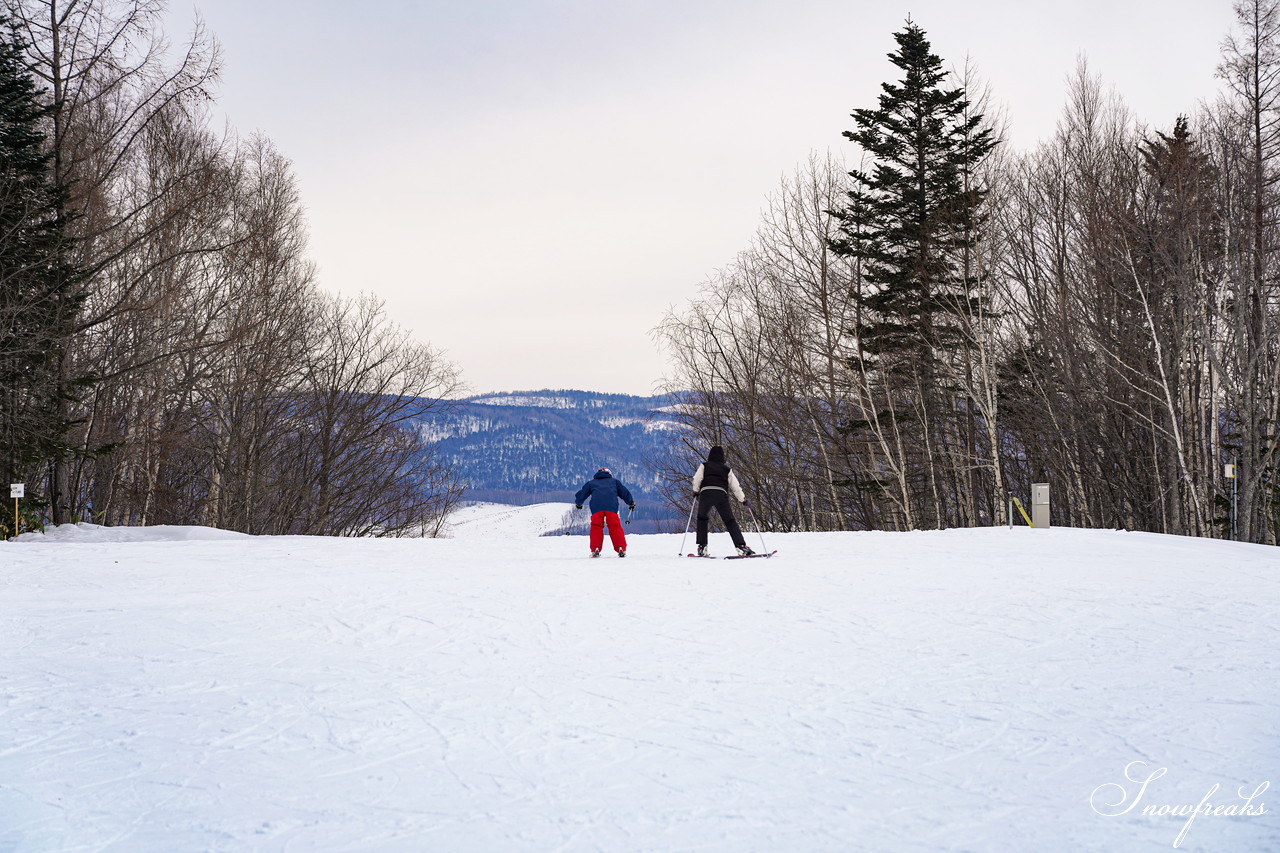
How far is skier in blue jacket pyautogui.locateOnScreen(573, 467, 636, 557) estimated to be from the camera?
14734mm

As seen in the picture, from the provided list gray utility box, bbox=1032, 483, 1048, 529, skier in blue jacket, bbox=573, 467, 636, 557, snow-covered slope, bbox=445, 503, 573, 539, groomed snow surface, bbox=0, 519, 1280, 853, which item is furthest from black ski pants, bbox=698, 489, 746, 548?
snow-covered slope, bbox=445, 503, 573, 539

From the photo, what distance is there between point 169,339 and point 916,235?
20667mm

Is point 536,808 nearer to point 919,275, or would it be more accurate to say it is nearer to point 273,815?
point 273,815

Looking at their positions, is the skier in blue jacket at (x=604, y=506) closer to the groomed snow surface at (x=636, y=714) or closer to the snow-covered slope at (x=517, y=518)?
the groomed snow surface at (x=636, y=714)

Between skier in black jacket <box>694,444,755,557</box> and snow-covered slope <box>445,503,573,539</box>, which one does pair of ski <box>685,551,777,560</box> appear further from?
snow-covered slope <box>445,503,573,539</box>

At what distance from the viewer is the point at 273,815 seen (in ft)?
14.6

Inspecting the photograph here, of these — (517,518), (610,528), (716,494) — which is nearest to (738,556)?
(716,494)

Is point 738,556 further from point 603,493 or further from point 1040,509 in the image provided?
point 1040,509

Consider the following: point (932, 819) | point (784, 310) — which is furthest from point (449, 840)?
point (784, 310)

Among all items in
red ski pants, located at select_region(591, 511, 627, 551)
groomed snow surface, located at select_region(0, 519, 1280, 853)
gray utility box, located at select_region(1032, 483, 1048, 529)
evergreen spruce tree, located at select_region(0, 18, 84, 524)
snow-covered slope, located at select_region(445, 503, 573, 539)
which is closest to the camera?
groomed snow surface, located at select_region(0, 519, 1280, 853)

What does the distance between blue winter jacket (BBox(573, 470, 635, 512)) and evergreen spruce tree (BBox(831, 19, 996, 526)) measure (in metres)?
14.0

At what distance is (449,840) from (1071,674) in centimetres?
475

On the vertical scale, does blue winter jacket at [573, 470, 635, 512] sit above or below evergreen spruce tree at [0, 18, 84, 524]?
below

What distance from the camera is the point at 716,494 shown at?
48.0ft
